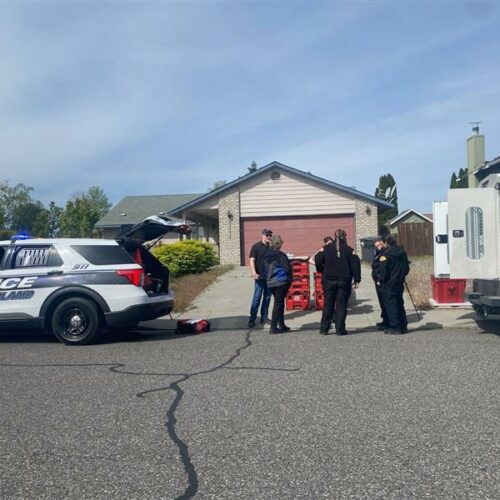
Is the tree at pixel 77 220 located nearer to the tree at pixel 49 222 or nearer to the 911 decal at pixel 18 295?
the tree at pixel 49 222

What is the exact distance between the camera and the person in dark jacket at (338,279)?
430 inches

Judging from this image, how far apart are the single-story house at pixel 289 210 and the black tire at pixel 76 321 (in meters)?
16.0

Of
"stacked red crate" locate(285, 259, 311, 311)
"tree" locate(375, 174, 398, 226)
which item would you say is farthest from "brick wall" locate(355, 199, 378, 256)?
"tree" locate(375, 174, 398, 226)

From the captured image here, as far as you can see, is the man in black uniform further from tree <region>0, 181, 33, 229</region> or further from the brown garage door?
tree <region>0, 181, 33, 229</region>

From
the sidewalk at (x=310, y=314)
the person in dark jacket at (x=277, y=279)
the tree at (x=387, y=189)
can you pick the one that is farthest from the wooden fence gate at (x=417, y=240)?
the tree at (x=387, y=189)

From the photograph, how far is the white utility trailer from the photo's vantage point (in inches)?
411

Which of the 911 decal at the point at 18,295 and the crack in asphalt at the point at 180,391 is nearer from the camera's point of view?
the crack in asphalt at the point at 180,391

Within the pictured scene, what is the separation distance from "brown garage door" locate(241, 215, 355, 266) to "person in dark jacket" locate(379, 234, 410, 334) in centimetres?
1485

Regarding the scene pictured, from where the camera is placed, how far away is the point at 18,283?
10.6m

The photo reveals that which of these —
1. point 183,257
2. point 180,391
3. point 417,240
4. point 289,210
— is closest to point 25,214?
point 417,240

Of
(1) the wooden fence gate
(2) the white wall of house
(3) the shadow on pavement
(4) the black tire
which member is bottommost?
(3) the shadow on pavement

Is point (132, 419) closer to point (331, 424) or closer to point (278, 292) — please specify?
point (331, 424)

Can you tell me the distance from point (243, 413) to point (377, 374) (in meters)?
2.17

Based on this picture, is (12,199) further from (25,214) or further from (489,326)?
(489,326)
